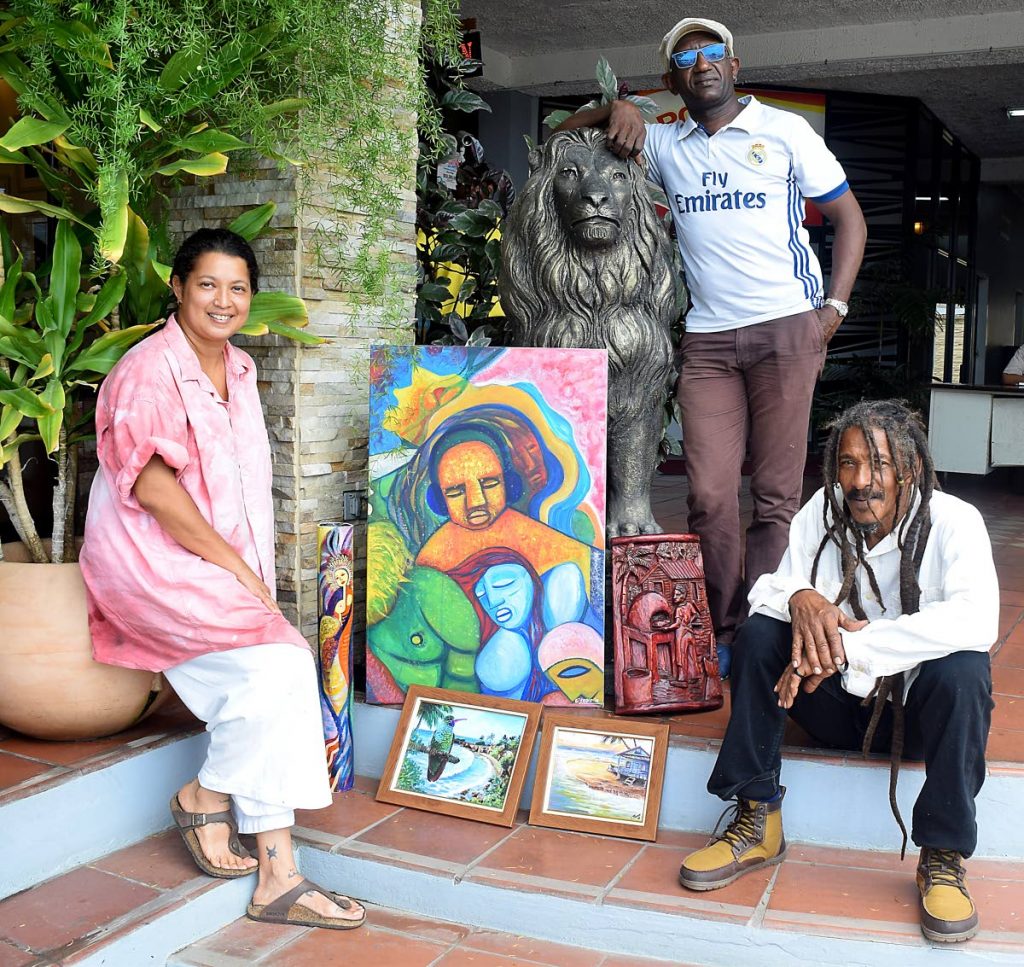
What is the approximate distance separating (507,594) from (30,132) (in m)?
1.64

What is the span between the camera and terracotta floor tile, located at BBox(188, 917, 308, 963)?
7.91 ft

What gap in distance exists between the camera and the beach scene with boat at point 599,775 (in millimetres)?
2809

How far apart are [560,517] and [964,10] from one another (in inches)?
228

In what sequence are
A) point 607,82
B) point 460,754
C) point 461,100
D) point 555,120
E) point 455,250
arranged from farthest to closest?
point 455,250, point 461,100, point 555,120, point 607,82, point 460,754

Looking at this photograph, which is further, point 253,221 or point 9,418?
point 253,221

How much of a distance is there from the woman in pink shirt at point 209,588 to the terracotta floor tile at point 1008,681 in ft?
6.52

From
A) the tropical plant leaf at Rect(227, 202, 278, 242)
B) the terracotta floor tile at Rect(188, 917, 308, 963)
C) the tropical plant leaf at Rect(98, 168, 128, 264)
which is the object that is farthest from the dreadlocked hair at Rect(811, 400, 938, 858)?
the tropical plant leaf at Rect(98, 168, 128, 264)

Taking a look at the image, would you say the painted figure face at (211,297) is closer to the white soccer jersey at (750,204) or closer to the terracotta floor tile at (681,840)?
the white soccer jersey at (750,204)

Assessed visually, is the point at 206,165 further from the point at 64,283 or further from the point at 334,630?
the point at 334,630

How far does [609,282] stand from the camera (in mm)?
3268

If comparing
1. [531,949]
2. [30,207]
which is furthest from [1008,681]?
[30,207]

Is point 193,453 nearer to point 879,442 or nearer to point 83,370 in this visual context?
point 83,370

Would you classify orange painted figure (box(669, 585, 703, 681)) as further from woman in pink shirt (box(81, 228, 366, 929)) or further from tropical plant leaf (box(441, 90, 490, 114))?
tropical plant leaf (box(441, 90, 490, 114))

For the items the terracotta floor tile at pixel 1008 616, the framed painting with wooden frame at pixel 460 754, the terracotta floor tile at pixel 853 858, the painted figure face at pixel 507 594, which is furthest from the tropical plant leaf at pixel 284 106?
the terracotta floor tile at pixel 1008 616
